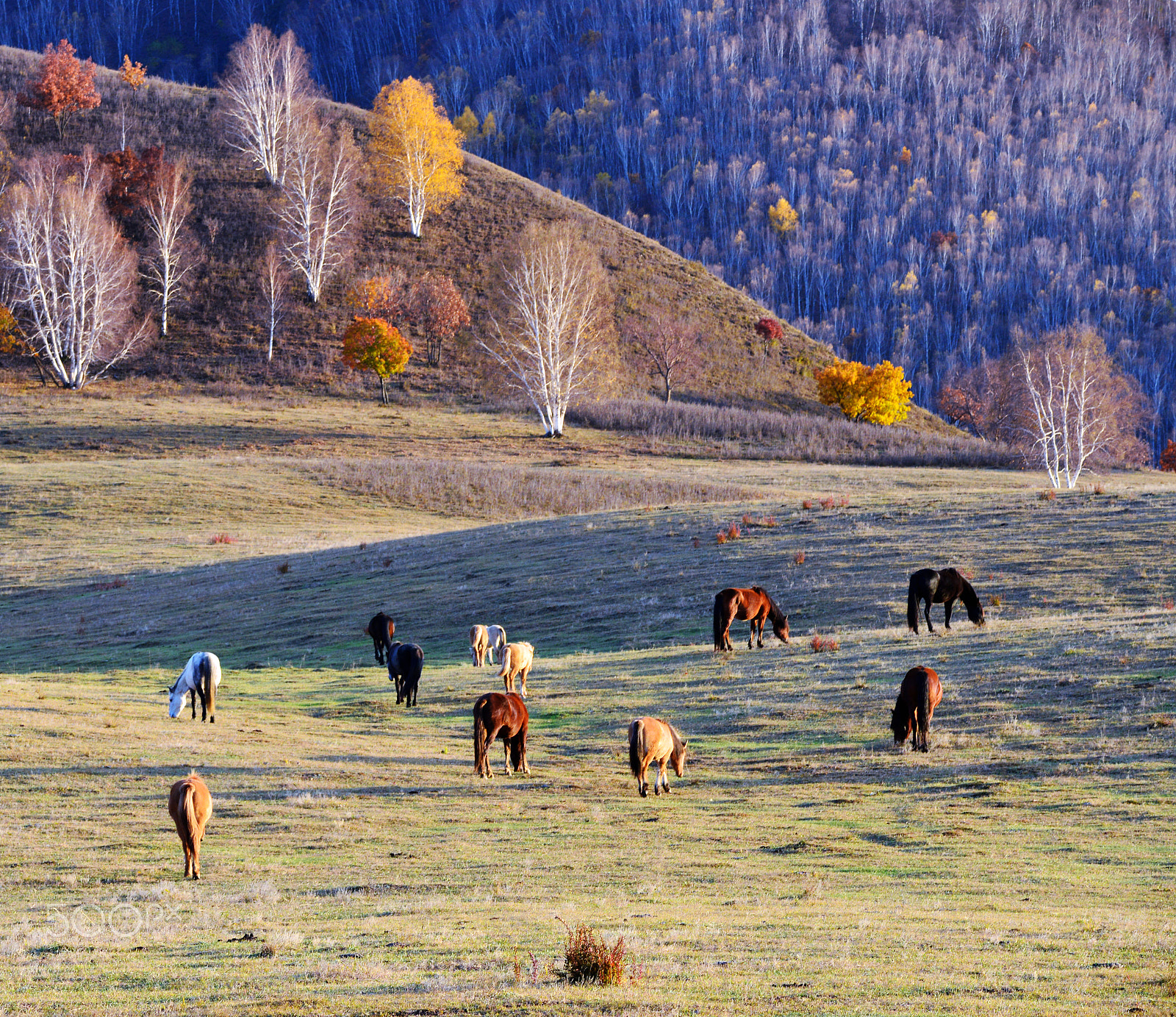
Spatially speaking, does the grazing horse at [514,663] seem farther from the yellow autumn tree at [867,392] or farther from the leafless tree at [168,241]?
the leafless tree at [168,241]

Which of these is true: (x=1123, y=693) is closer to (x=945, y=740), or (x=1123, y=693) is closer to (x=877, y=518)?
(x=945, y=740)

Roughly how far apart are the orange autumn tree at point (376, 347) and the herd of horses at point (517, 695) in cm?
6172

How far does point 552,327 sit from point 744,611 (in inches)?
2481

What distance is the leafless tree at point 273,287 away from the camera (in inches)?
3964

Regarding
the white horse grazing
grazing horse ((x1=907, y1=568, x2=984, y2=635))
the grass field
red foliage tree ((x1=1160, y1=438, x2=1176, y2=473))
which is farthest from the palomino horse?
red foliage tree ((x1=1160, y1=438, x2=1176, y2=473))

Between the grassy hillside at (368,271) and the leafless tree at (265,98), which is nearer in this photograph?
the grassy hillside at (368,271)

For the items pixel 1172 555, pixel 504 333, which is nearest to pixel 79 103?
pixel 504 333

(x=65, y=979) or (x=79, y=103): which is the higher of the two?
(x=79, y=103)

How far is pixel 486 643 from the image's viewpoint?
29.8 meters

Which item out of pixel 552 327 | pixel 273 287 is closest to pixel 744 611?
pixel 552 327

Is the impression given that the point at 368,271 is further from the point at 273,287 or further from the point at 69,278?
the point at 69,278

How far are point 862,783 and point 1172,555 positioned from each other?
2006cm

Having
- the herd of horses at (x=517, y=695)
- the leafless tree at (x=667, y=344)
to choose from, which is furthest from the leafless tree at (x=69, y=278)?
the herd of horses at (x=517, y=695)

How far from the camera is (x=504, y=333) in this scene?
A: 10256cm
